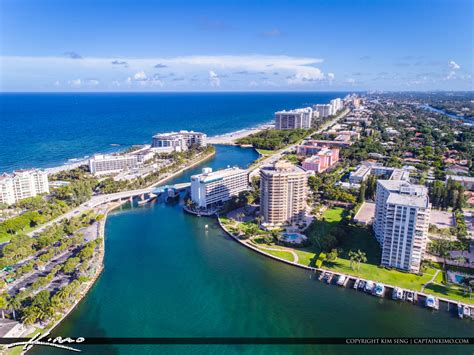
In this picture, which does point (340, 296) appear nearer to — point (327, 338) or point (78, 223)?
point (327, 338)

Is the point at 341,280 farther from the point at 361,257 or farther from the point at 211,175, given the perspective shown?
the point at 211,175

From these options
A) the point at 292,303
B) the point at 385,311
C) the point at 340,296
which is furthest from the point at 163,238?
the point at 385,311

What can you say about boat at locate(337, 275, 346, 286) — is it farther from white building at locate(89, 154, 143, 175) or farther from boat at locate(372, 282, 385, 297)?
white building at locate(89, 154, 143, 175)

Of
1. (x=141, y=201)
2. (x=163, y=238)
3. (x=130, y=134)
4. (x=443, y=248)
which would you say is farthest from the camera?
(x=130, y=134)

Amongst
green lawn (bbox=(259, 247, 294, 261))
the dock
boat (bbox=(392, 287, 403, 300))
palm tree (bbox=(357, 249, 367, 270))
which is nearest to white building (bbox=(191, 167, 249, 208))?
green lawn (bbox=(259, 247, 294, 261))

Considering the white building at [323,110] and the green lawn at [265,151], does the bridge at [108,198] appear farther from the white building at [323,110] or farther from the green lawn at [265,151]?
the white building at [323,110]
